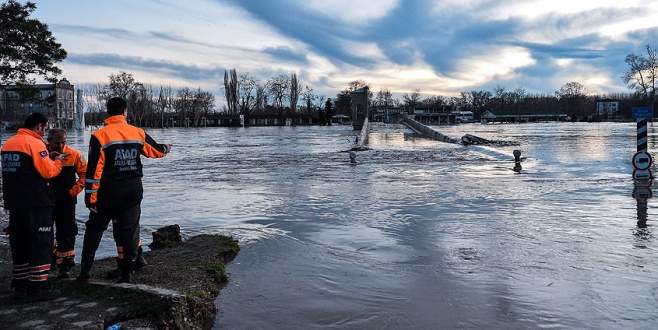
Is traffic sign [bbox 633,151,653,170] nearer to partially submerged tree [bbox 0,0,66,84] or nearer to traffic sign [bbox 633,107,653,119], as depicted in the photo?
traffic sign [bbox 633,107,653,119]

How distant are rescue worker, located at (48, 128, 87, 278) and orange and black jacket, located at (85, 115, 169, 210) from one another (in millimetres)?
726

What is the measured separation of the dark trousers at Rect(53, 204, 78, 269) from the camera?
5945 mm

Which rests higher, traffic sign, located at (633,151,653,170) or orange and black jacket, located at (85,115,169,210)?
orange and black jacket, located at (85,115,169,210)

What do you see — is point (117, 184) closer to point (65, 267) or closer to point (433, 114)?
point (65, 267)

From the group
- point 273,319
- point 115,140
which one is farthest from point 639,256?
point 115,140

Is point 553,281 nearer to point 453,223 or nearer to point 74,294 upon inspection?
point 453,223

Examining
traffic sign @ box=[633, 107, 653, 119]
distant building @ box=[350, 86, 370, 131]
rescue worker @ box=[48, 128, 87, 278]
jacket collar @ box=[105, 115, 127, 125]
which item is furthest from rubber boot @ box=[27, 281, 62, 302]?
distant building @ box=[350, 86, 370, 131]

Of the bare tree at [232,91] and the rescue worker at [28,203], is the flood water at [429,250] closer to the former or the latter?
the rescue worker at [28,203]

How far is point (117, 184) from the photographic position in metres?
5.31

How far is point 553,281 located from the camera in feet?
18.2

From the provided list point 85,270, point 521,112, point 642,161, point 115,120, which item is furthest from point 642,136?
point 521,112

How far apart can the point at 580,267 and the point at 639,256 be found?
90 centimetres

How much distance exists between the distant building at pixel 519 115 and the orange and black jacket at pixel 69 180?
14775cm

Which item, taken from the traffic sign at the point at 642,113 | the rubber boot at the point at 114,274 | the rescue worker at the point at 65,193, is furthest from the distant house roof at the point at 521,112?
the rubber boot at the point at 114,274
